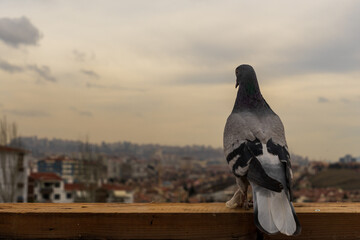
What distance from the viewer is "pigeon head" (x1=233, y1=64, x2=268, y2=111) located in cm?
247

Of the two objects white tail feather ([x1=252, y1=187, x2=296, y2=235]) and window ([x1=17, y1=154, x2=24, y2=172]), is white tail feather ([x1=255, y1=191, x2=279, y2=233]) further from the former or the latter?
window ([x1=17, y1=154, x2=24, y2=172])

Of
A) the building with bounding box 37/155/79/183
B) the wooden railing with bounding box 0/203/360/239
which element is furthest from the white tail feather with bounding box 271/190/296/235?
the building with bounding box 37/155/79/183

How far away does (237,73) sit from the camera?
262cm

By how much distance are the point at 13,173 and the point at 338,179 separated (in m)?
37.6

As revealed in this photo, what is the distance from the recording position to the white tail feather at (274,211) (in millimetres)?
1688

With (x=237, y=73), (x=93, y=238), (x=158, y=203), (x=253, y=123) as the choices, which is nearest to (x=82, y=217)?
(x=93, y=238)

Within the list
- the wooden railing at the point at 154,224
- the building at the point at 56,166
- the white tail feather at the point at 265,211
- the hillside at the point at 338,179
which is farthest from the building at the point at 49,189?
the building at the point at 56,166

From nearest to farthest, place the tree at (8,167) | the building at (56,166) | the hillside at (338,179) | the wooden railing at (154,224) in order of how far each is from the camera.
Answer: the wooden railing at (154,224), the tree at (8,167), the hillside at (338,179), the building at (56,166)

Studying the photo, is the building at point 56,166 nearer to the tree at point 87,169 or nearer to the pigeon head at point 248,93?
the tree at point 87,169

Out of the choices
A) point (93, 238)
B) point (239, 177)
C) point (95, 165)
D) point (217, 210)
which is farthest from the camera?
point (95, 165)

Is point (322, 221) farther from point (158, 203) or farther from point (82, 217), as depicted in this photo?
point (82, 217)

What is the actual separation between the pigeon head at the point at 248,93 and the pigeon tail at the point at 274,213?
692 mm

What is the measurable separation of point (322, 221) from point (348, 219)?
0.37 feet

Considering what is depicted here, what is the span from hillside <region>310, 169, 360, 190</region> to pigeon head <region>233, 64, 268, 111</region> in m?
49.2
